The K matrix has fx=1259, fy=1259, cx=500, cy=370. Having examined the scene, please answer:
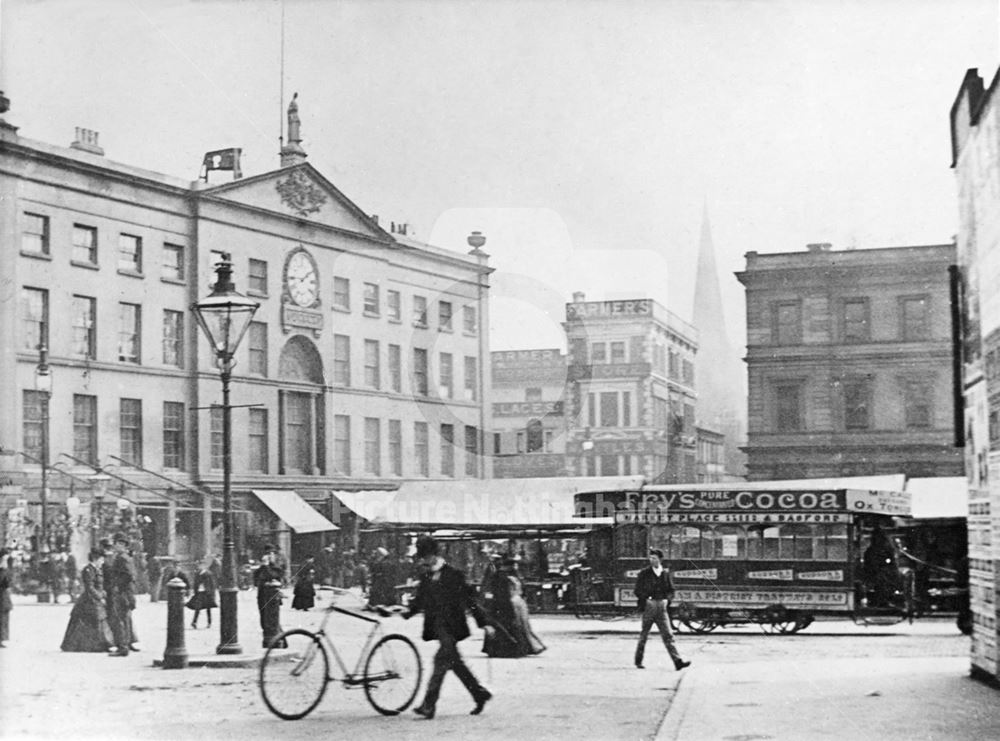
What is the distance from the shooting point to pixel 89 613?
37.6 ft

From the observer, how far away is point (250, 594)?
1209cm

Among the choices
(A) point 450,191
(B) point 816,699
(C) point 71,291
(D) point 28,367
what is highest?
(A) point 450,191

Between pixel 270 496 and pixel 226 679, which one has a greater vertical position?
pixel 270 496

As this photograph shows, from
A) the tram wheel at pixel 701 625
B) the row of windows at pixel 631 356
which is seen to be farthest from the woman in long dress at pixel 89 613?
the tram wheel at pixel 701 625

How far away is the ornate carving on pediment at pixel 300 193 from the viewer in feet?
41.7

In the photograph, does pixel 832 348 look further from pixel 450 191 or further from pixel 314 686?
pixel 314 686

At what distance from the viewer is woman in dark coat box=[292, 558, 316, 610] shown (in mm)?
12211

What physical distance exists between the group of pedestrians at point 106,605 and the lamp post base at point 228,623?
0.91 metres

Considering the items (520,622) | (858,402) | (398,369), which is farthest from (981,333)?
(398,369)

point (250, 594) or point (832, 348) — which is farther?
point (832, 348)

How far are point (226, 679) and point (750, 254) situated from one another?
6552mm

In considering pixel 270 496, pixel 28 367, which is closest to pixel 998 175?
pixel 270 496

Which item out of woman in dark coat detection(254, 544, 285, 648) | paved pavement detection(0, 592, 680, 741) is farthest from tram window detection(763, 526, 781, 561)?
woman in dark coat detection(254, 544, 285, 648)

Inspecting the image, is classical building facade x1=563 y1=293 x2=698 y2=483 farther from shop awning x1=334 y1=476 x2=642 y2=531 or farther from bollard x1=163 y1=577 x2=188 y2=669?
bollard x1=163 y1=577 x2=188 y2=669
